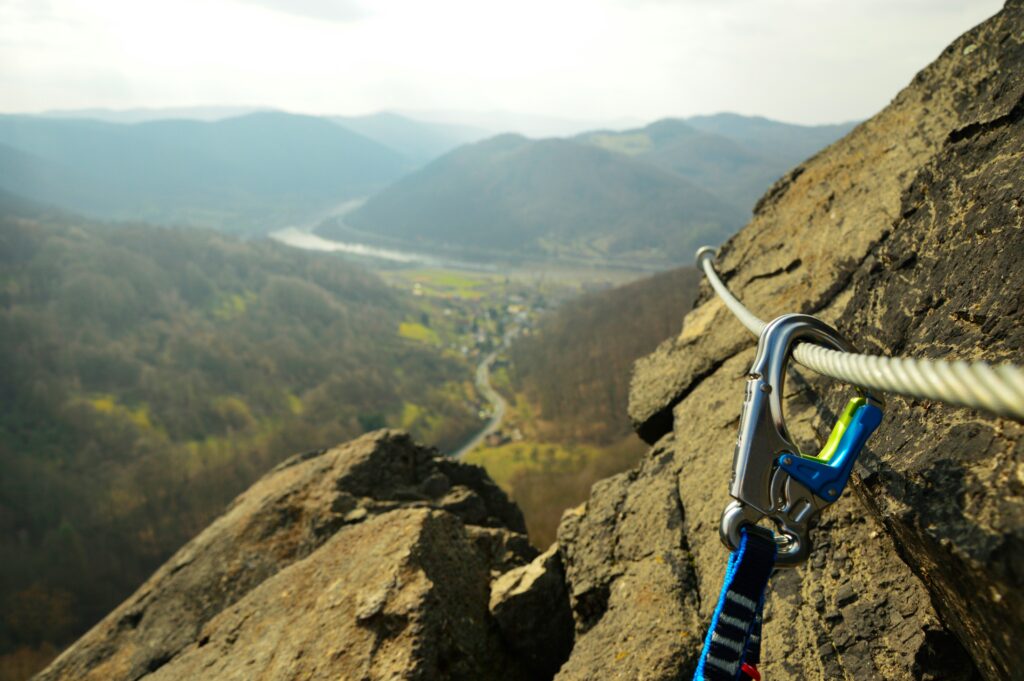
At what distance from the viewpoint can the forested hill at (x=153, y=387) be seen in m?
61.8

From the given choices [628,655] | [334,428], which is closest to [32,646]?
[334,428]

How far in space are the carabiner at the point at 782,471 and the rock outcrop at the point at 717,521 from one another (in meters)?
0.38

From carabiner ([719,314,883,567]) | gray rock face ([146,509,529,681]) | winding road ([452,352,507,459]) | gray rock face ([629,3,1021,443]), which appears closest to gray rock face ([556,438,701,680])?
gray rock face ([146,509,529,681])

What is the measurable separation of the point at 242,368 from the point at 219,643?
117m

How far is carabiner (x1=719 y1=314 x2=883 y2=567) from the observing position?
2.06 metres

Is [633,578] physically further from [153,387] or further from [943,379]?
[153,387]

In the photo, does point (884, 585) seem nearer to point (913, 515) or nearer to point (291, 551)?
point (913, 515)

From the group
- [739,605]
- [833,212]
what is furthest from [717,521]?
[833,212]

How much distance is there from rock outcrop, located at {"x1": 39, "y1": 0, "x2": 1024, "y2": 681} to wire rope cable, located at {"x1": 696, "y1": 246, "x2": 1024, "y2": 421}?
65 cm

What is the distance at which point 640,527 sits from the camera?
4977mm

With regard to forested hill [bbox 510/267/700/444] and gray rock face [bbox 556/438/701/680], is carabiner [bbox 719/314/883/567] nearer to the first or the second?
gray rock face [bbox 556/438/701/680]

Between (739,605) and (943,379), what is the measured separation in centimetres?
112

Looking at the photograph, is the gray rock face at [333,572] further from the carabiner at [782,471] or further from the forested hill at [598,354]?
the forested hill at [598,354]

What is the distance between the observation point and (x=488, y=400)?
101 metres
